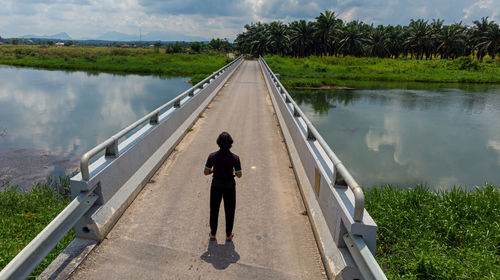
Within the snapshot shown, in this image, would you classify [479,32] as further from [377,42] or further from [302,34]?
[302,34]

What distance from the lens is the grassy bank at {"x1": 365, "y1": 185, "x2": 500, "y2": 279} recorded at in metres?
5.60

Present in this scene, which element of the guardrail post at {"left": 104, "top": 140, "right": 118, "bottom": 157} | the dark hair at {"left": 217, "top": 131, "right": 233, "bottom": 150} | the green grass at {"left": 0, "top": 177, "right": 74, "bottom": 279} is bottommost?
the green grass at {"left": 0, "top": 177, "right": 74, "bottom": 279}

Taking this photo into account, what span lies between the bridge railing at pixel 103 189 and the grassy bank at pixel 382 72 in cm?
3620

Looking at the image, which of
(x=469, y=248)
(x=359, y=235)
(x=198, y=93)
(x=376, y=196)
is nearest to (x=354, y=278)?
(x=359, y=235)

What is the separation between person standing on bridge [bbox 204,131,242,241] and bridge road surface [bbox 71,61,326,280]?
1.75 ft

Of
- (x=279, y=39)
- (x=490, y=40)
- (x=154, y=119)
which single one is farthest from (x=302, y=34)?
(x=154, y=119)

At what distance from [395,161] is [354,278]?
13.8m

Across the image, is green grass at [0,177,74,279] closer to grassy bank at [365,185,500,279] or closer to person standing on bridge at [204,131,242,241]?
person standing on bridge at [204,131,242,241]

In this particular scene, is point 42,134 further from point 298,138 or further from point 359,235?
point 359,235

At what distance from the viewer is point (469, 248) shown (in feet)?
21.7

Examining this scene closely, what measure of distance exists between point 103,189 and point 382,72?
61.0 m

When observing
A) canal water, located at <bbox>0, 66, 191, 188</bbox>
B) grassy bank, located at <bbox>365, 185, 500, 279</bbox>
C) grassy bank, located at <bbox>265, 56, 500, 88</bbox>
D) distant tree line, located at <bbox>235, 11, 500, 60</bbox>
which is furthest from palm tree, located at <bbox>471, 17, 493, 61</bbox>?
grassy bank, located at <bbox>365, 185, 500, 279</bbox>

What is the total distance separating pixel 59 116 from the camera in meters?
25.0

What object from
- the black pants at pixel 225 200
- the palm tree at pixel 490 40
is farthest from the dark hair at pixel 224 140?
the palm tree at pixel 490 40
